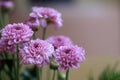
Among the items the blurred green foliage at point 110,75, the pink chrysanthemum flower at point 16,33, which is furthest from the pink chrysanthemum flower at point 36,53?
the blurred green foliage at point 110,75

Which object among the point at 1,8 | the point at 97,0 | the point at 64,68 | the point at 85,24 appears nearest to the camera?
the point at 64,68

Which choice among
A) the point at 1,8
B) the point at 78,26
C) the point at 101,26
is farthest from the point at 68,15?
the point at 1,8

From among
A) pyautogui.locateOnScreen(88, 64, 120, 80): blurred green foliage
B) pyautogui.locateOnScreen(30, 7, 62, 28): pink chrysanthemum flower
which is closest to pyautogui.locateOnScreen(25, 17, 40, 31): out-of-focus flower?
pyautogui.locateOnScreen(30, 7, 62, 28): pink chrysanthemum flower

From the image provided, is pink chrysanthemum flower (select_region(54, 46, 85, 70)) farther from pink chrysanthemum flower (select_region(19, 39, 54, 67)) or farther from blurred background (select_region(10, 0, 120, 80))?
blurred background (select_region(10, 0, 120, 80))

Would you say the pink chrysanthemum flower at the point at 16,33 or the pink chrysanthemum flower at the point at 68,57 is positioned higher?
the pink chrysanthemum flower at the point at 16,33

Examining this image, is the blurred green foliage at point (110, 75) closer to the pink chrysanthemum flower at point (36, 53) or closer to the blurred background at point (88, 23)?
the pink chrysanthemum flower at point (36, 53)

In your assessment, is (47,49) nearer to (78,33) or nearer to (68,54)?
(68,54)
